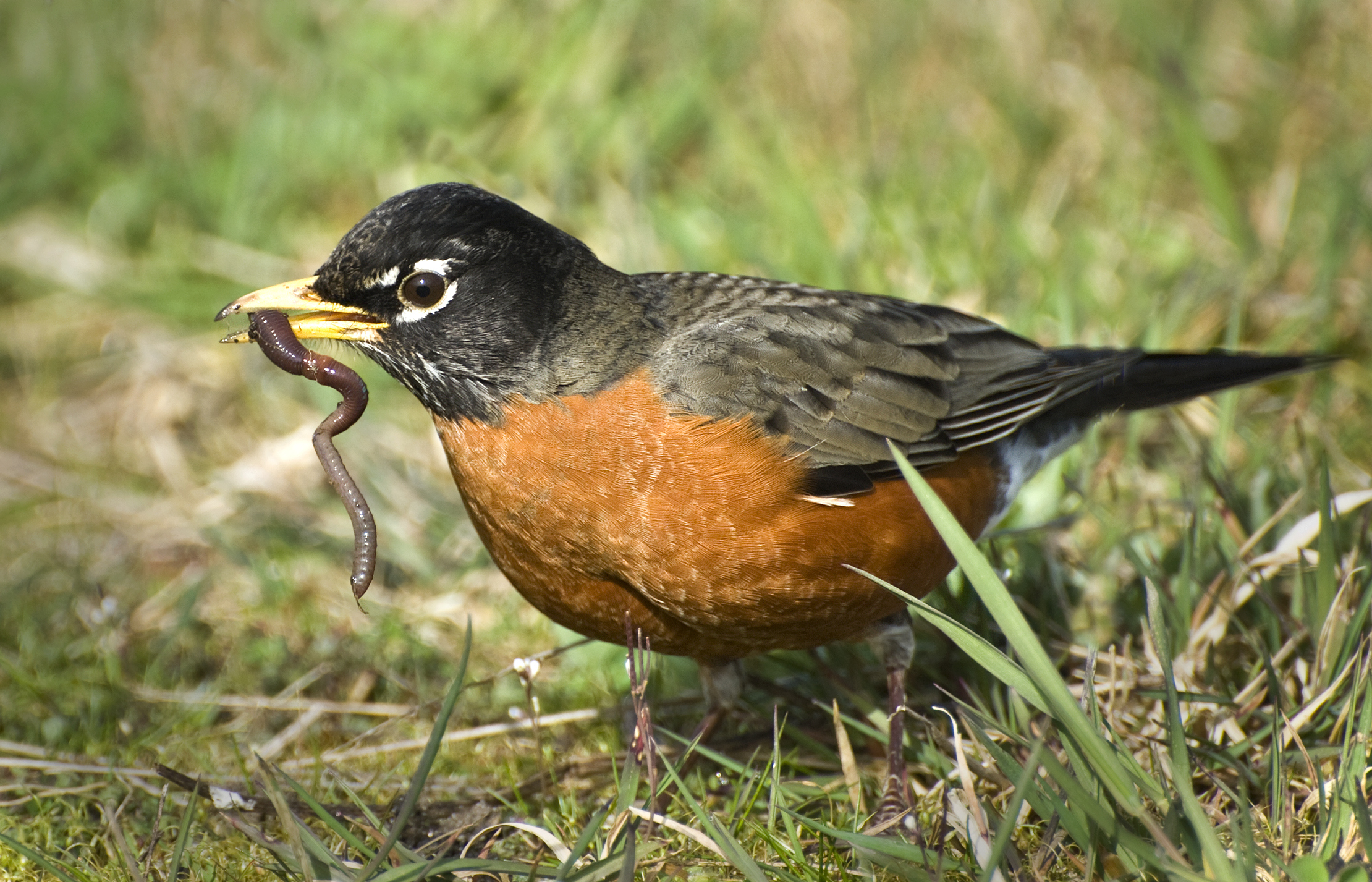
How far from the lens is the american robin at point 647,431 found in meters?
3.49

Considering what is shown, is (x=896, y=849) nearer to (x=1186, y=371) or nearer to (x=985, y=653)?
(x=985, y=653)

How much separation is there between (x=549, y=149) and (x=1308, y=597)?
191 inches

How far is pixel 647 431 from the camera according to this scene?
3.55 metres

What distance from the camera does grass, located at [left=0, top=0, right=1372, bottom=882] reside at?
3.23 m

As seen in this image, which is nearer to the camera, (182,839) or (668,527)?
(182,839)

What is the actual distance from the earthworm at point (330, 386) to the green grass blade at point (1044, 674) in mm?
1443

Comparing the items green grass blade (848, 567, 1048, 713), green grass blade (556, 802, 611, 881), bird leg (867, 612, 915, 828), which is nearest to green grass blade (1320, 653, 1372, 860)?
green grass blade (848, 567, 1048, 713)

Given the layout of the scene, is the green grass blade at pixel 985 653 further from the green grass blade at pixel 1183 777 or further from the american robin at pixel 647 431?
the american robin at pixel 647 431

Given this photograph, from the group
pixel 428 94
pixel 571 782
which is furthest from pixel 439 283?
pixel 428 94

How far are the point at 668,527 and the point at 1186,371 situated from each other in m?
2.12

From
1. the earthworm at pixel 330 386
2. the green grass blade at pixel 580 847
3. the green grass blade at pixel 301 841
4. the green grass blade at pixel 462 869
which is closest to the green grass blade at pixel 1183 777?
the green grass blade at pixel 580 847

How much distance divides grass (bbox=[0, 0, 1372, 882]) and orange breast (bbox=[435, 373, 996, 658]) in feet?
1.04

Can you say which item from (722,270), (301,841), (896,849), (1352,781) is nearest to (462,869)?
(301,841)

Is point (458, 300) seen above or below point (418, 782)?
above
